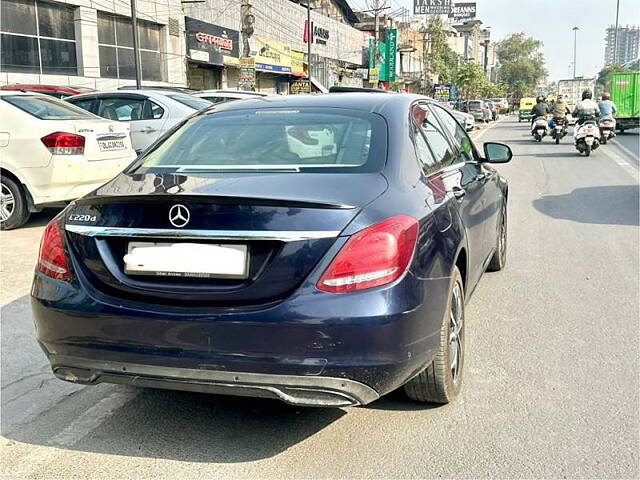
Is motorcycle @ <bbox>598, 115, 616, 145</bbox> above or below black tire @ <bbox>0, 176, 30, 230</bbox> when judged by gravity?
above

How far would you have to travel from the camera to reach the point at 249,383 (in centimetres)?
Result: 274

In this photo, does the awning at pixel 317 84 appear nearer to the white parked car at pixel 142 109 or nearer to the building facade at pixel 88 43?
the building facade at pixel 88 43

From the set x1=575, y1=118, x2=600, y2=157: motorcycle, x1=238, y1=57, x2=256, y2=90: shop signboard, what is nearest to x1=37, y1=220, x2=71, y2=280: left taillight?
x1=575, y1=118, x2=600, y2=157: motorcycle

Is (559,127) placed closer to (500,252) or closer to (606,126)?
(606,126)

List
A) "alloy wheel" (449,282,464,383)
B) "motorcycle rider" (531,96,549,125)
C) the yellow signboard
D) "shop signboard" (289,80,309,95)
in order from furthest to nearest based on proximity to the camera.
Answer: the yellow signboard
"shop signboard" (289,80,309,95)
"motorcycle rider" (531,96,549,125)
"alloy wheel" (449,282,464,383)

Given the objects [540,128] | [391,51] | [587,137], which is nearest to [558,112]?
[540,128]

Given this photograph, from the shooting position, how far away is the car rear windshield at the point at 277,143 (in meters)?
3.32

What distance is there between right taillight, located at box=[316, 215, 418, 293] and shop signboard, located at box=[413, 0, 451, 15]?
9333 centimetres

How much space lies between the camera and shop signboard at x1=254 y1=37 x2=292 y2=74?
124 ft

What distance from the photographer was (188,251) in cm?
279

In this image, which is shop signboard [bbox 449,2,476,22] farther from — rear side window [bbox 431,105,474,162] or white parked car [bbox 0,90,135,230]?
rear side window [bbox 431,105,474,162]

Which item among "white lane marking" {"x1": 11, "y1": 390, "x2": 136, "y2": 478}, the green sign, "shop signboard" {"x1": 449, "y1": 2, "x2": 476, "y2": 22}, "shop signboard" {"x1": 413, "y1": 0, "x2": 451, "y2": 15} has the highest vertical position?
"shop signboard" {"x1": 449, "y1": 2, "x2": 476, "y2": 22}

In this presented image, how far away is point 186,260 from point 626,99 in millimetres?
32275

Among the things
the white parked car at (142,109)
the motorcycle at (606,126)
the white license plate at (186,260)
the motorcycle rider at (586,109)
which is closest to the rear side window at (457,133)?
the white license plate at (186,260)
